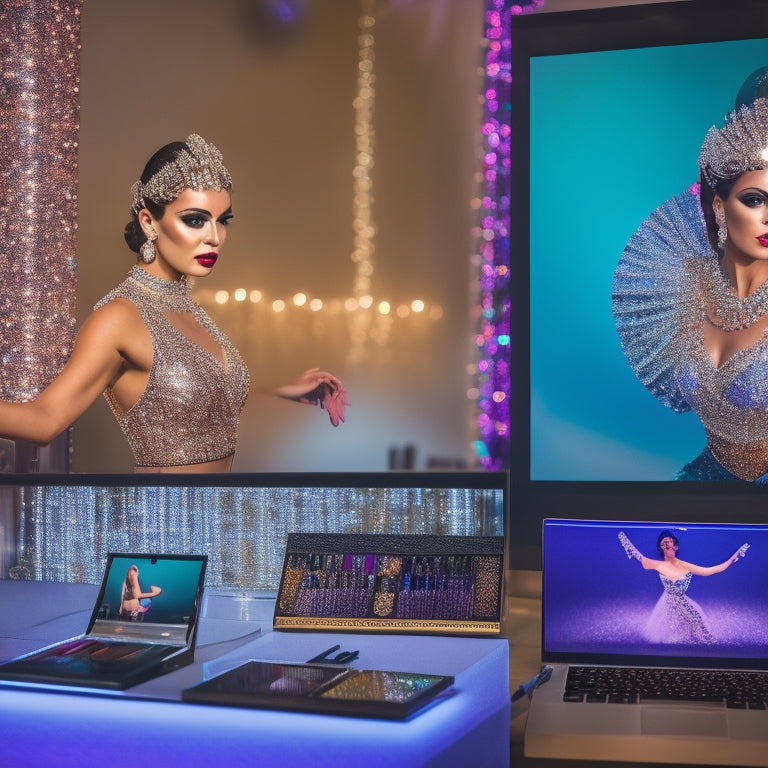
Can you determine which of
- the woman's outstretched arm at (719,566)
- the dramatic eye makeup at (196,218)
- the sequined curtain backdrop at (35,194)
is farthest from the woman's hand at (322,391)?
the woman's outstretched arm at (719,566)

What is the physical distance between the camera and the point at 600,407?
11.6 feet

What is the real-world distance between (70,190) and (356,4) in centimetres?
141

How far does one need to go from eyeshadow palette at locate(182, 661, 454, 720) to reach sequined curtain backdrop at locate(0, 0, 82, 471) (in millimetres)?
2264

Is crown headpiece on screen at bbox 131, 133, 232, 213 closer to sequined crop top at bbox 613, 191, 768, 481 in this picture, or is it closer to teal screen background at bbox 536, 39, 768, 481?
teal screen background at bbox 536, 39, 768, 481

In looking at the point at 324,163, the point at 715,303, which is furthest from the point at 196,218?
the point at 715,303

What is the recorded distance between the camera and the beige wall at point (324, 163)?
12.3ft

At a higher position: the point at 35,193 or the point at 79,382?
the point at 35,193

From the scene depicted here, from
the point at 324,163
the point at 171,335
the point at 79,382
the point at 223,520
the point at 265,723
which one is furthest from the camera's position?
the point at 324,163

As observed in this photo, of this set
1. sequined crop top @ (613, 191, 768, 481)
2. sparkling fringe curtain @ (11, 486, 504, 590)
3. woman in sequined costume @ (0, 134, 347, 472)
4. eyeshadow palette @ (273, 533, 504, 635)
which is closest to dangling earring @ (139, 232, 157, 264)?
woman in sequined costume @ (0, 134, 347, 472)

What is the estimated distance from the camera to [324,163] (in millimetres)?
3889

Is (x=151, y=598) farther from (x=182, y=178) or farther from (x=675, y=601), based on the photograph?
(x=182, y=178)

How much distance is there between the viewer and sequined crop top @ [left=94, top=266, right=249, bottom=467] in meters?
2.60

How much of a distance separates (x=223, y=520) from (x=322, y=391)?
89.2 inches

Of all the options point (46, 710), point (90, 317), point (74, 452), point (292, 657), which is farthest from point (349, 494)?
point (74, 452)
